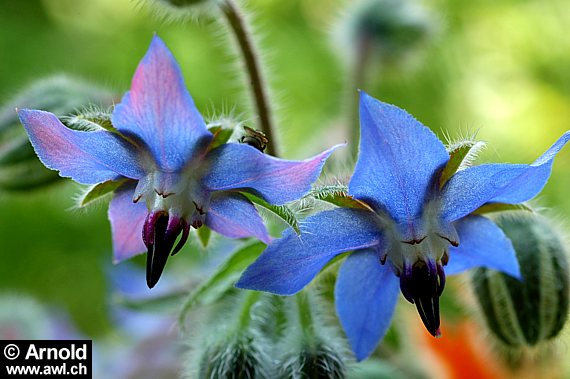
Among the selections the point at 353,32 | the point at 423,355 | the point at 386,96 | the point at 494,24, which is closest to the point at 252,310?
the point at 423,355

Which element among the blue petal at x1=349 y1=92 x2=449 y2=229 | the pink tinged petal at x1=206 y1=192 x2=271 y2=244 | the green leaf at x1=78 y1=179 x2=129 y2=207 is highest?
the green leaf at x1=78 y1=179 x2=129 y2=207

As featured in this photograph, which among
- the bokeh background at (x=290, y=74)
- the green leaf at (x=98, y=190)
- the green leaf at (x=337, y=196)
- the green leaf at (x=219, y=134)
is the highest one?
the bokeh background at (x=290, y=74)

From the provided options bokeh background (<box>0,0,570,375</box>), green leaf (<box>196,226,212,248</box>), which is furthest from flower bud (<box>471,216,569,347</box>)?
bokeh background (<box>0,0,570,375</box>)

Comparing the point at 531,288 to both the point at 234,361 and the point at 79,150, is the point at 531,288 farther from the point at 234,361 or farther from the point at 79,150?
the point at 79,150

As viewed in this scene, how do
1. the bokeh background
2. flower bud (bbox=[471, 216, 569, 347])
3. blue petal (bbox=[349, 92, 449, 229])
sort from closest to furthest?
blue petal (bbox=[349, 92, 449, 229]) < flower bud (bbox=[471, 216, 569, 347]) < the bokeh background

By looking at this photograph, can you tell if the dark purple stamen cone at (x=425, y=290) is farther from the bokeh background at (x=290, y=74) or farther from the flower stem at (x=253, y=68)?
the bokeh background at (x=290, y=74)

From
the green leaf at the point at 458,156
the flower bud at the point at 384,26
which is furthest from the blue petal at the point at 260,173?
the flower bud at the point at 384,26

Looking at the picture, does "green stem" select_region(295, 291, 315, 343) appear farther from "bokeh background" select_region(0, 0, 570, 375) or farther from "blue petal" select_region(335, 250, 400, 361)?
"bokeh background" select_region(0, 0, 570, 375)
